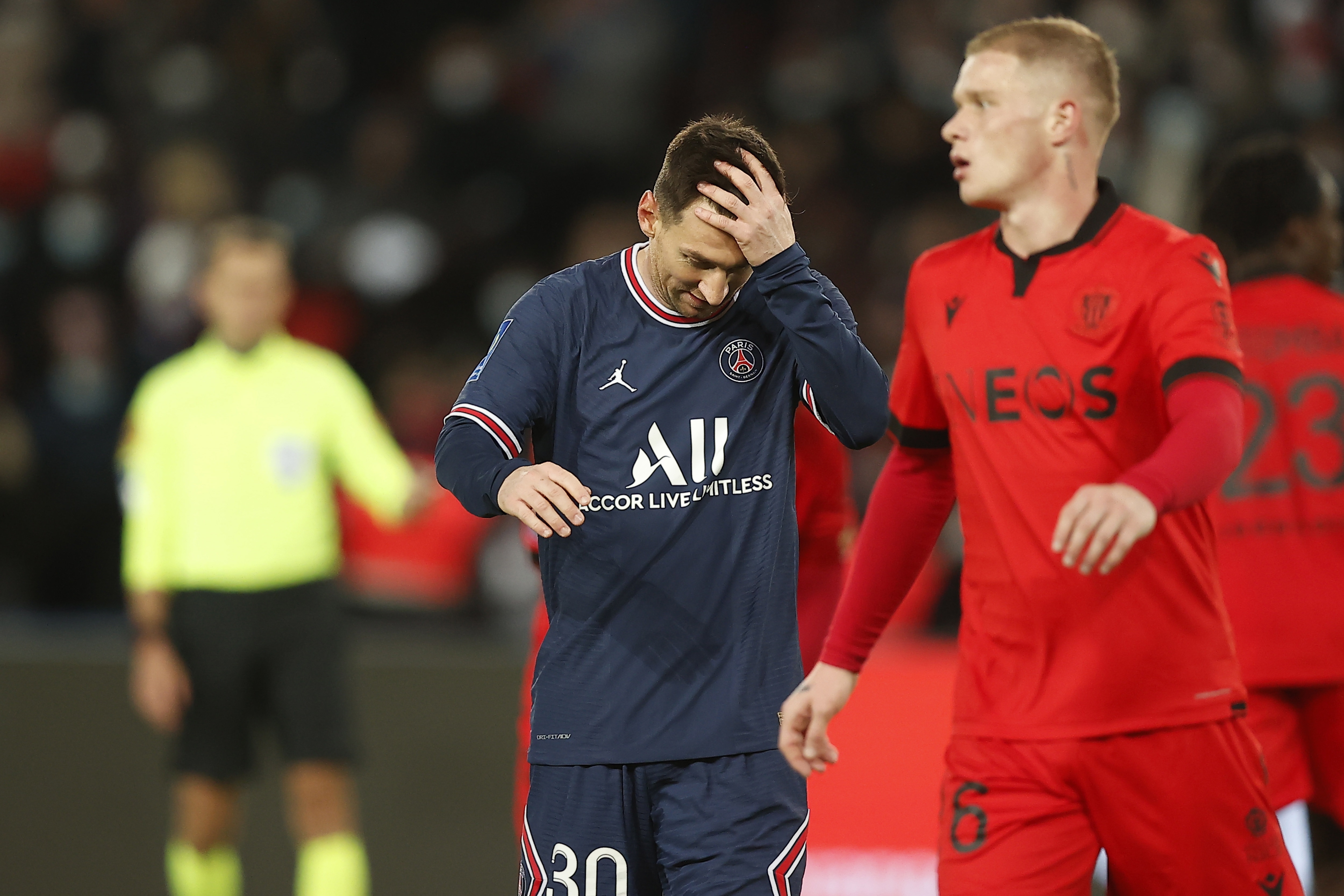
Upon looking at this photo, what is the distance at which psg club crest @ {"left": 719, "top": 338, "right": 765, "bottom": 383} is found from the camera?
3.31m

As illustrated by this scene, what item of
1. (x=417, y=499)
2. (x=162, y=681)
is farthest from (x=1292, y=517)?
(x=162, y=681)

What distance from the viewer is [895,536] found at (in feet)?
11.2

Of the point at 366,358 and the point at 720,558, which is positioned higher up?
the point at 366,358

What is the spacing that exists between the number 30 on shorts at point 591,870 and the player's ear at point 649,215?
126 cm

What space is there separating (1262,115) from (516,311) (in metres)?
7.77

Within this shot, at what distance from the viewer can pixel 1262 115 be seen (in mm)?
9750

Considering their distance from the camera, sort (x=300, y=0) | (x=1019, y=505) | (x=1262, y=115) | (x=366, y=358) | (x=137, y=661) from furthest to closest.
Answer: (x=300, y=0)
(x=366, y=358)
(x=1262, y=115)
(x=137, y=661)
(x=1019, y=505)

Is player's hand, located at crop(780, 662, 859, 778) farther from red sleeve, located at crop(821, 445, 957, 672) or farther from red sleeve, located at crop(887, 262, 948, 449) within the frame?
red sleeve, located at crop(887, 262, 948, 449)

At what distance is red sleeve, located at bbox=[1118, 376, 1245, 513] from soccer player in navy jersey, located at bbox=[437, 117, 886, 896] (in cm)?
60

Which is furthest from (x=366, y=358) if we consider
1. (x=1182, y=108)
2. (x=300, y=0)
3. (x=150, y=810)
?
(x=1182, y=108)

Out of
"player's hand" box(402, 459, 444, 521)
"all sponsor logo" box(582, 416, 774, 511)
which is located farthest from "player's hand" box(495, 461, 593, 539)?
"player's hand" box(402, 459, 444, 521)

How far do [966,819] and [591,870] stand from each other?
75 cm

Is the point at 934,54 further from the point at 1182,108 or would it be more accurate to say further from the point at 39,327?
the point at 39,327

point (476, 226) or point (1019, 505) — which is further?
point (476, 226)
